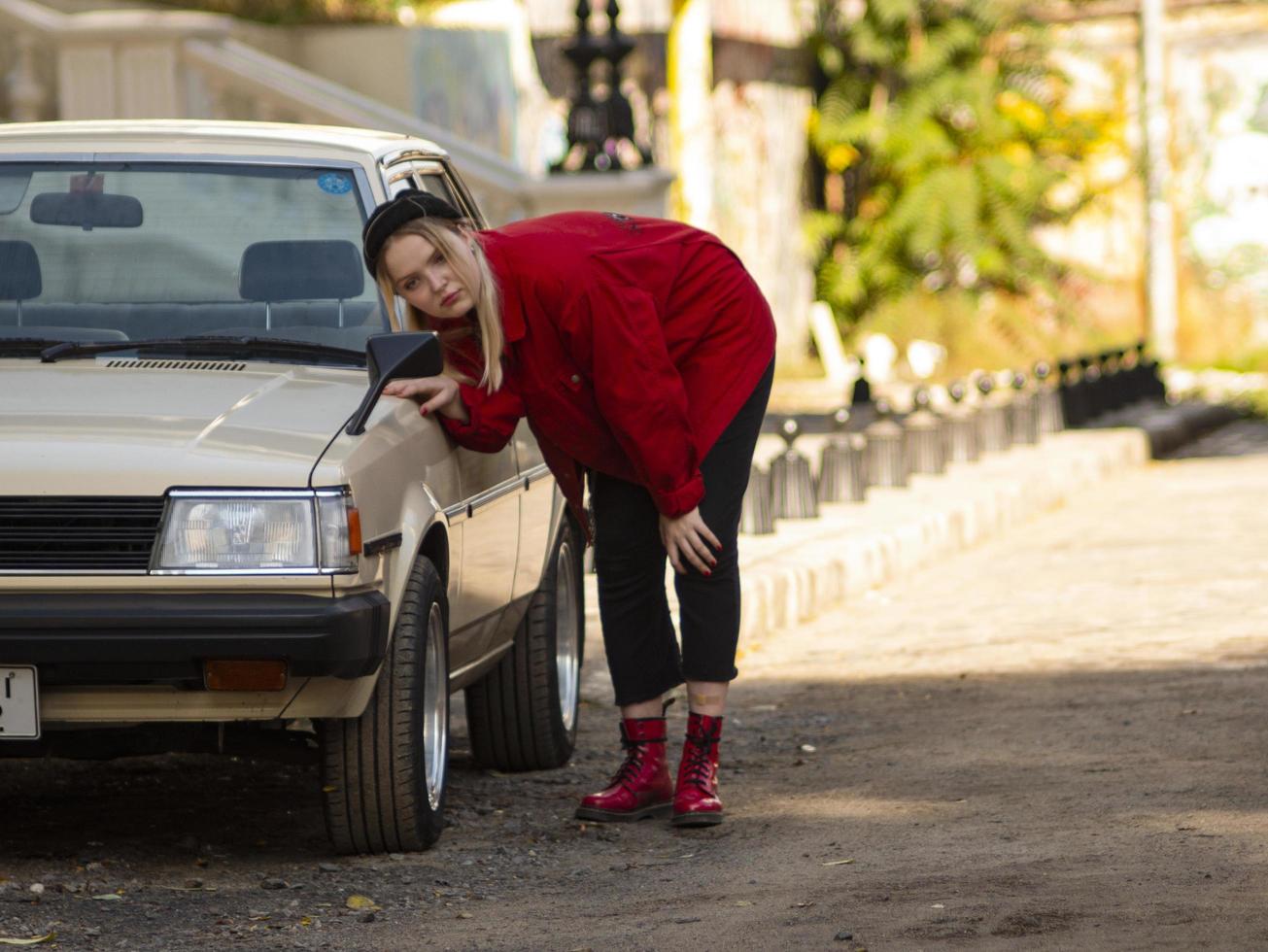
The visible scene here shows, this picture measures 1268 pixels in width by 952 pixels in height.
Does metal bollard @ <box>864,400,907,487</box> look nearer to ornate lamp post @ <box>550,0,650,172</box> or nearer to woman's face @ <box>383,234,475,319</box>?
ornate lamp post @ <box>550,0,650,172</box>

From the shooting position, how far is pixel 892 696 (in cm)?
711

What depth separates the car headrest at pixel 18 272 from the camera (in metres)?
5.22

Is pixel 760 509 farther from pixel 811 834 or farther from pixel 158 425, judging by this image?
pixel 158 425

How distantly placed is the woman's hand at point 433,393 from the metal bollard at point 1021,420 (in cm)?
961

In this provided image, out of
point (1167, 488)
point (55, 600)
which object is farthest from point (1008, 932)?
point (1167, 488)

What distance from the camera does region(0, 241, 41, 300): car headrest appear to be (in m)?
5.22

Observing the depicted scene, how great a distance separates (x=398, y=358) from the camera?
4.54 meters

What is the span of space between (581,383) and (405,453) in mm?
467

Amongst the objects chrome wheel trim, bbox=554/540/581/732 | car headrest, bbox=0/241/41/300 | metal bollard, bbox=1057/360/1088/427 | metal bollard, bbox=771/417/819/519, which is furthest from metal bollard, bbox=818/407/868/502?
car headrest, bbox=0/241/41/300

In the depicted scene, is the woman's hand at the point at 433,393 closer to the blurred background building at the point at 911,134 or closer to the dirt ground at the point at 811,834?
the dirt ground at the point at 811,834

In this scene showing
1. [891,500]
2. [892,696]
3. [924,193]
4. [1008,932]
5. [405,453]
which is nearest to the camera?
[1008,932]

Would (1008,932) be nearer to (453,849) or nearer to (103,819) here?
(453,849)

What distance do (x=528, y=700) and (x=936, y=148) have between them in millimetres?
15387

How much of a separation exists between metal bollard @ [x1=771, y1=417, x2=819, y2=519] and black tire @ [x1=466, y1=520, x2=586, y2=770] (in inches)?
178
